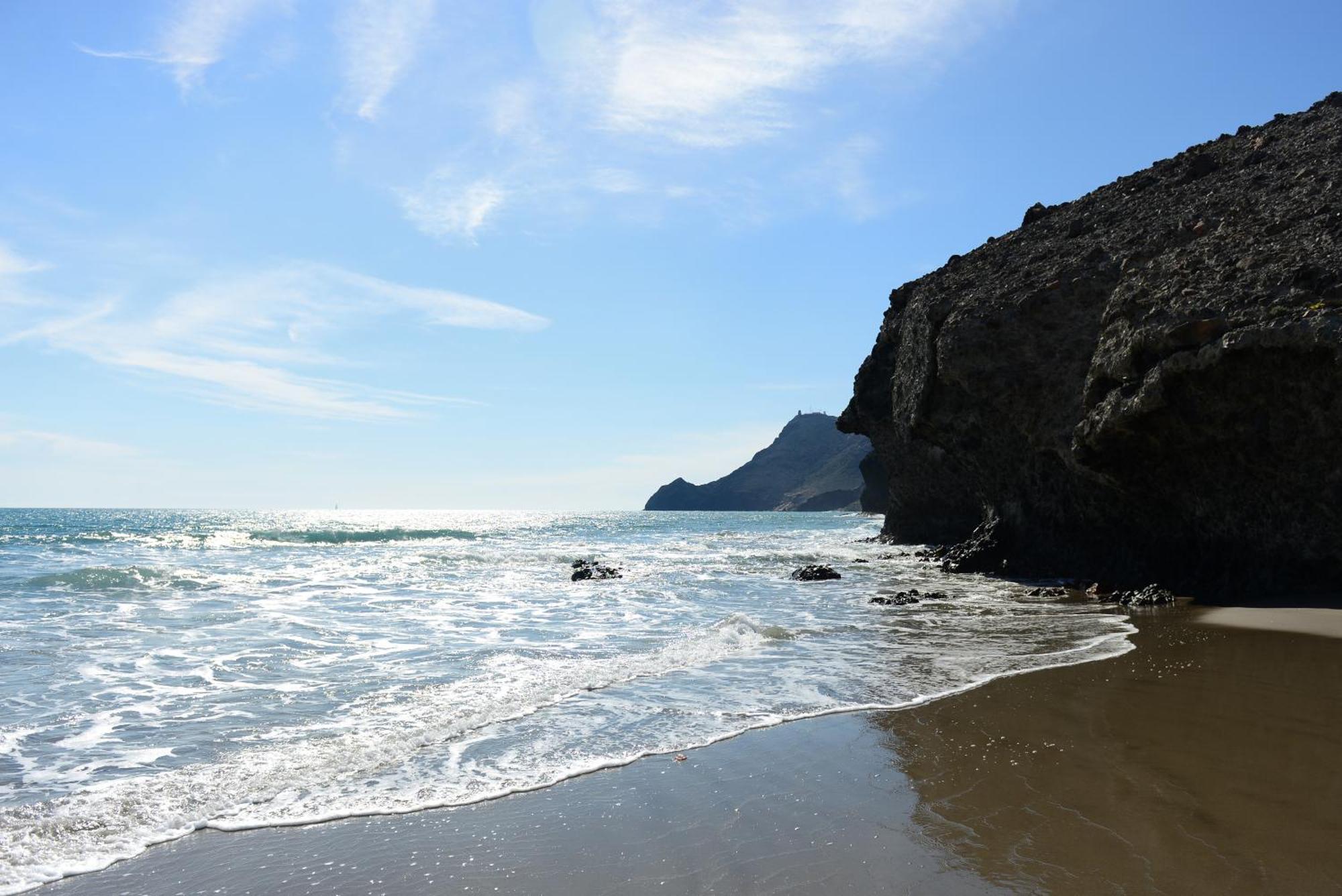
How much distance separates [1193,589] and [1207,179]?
12826 millimetres

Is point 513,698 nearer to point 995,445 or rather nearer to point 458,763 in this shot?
point 458,763

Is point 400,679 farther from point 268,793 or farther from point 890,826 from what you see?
point 890,826

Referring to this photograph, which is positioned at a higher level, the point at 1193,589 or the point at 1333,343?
the point at 1333,343

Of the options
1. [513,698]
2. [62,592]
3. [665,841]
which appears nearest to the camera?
[665,841]

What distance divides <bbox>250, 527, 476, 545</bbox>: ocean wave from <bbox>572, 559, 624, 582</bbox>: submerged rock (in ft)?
97.8

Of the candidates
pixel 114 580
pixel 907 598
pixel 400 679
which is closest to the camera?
pixel 400 679

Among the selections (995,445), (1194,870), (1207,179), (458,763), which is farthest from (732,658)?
(1207,179)

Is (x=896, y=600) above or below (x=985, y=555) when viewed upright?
below

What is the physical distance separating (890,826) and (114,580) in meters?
24.0

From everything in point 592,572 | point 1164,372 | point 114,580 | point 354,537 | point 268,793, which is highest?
point 1164,372

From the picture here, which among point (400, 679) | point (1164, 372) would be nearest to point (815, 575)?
point (1164, 372)

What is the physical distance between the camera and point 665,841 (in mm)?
4852

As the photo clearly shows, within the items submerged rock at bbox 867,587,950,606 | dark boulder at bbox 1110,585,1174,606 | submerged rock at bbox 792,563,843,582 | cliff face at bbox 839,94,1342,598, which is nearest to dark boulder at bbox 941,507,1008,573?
cliff face at bbox 839,94,1342,598

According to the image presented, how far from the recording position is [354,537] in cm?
5944
